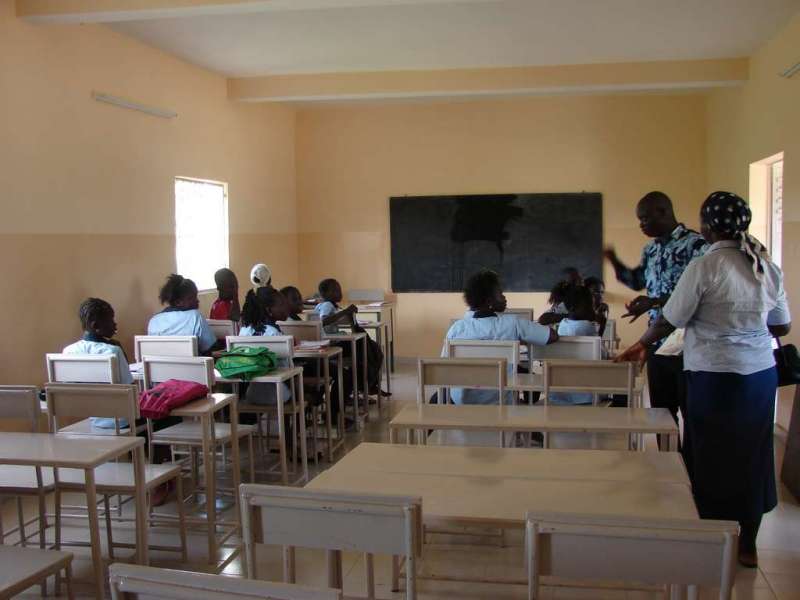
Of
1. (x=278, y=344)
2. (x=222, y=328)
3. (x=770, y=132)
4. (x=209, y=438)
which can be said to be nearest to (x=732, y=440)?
(x=209, y=438)

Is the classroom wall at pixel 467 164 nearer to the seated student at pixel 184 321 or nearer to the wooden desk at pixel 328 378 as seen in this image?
the wooden desk at pixel 328 378

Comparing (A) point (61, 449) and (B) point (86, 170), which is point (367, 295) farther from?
(A) point (61, 449)

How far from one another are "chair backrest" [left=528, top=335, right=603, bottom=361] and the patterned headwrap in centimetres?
137

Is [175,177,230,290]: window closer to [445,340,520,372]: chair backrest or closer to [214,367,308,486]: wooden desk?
[214,367,308,486]: wooden desk

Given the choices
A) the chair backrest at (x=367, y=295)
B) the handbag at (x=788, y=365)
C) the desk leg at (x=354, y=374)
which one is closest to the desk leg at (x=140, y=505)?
the handbag at (x=788, y=365)

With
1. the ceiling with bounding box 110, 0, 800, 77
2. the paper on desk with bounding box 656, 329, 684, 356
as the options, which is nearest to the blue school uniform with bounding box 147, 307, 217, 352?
the ceiling with bounding box 110, 0, 800, 77

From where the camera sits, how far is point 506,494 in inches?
78.3

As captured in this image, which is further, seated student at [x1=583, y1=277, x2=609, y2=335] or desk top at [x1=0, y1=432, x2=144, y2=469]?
seated student at [x1=583, y1=277, x2=609, y2=335]

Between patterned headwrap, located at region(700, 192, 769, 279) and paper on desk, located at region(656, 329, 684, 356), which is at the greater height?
patterned headwrap, located at region(700, 192, 769, 279)

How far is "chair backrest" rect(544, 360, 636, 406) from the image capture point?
123 inches

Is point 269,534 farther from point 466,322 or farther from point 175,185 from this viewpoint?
point 175,185

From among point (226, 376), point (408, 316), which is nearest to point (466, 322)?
point (226, 376)

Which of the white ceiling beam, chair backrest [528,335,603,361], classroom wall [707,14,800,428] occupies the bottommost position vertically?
chair backrest [528,335,603,361]

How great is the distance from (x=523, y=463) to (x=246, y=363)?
212 cm
